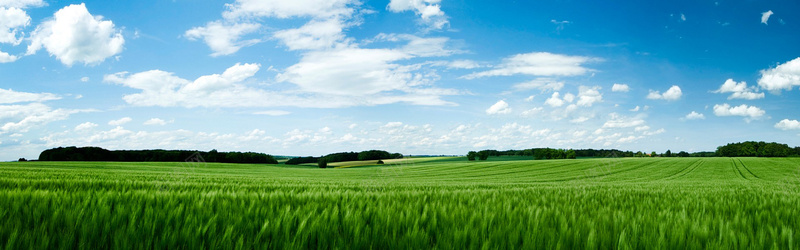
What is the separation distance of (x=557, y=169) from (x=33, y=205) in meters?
62.8

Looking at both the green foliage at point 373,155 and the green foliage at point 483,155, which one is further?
the green foliage at point 483,155

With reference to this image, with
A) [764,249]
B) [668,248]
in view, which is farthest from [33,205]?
[764,249]

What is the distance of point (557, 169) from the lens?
59.4 m

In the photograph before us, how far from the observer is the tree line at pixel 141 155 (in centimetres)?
7338

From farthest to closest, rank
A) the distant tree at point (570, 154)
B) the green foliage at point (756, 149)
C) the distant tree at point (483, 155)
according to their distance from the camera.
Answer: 1. the green foliage at point (756, 149)
2. the distant tree at point (570, 154)
3. the distant tree at point (483, 155)

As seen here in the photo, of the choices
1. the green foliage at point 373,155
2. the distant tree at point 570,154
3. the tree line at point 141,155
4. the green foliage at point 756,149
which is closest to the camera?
the tree line at point 141,155

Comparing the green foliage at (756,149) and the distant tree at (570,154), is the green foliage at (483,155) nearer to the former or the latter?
the distant tree at (570,154)

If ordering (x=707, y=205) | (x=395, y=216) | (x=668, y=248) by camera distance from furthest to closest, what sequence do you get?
(x=707, y=205), (x=395, y=216), (x=668, y=248)

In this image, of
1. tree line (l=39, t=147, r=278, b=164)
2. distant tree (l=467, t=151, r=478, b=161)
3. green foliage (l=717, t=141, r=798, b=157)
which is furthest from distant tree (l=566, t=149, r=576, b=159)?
tree line (l=39, t=147, r=278, b=164)

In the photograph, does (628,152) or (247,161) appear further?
(628,152)

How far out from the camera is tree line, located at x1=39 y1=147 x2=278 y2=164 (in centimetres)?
7338

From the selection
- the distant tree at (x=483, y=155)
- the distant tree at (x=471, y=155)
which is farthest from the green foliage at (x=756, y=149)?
the distant tree at (x=471, y=155)

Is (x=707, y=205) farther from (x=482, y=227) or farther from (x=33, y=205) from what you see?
(x=33, y=205)

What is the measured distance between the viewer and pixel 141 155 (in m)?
80.8
